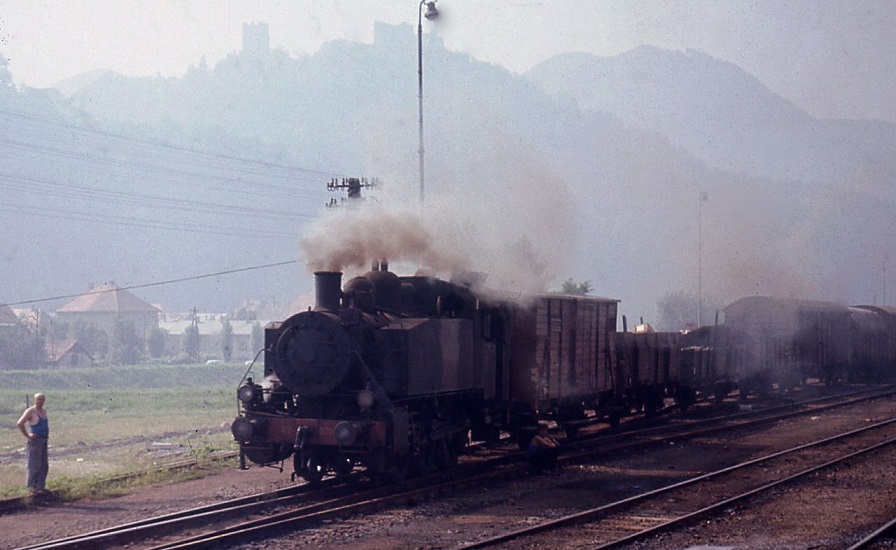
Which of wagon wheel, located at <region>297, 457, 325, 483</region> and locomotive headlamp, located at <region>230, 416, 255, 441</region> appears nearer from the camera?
locomotive headlamp, located at <region>230, 416, 255, 441</region>

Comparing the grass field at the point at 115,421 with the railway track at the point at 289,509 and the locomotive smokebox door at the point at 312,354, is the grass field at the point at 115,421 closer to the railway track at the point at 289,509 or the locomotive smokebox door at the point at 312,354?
the railway track at the point at 289,509

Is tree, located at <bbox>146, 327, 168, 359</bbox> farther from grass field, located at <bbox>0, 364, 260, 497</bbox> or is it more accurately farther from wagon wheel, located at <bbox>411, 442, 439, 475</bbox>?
wagon wheel, located at <bbox>411, 442, 439, 475</bbox>

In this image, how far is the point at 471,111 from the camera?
31469 millimetres

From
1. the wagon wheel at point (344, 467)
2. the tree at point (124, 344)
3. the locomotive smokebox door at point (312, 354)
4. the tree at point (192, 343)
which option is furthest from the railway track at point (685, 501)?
the tree at point (124, 344)

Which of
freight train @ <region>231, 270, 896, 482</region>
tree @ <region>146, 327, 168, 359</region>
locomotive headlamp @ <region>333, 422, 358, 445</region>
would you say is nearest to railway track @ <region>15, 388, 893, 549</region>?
freight train @ <region>231, 270, 896, 482</region>

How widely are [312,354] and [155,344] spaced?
113 m

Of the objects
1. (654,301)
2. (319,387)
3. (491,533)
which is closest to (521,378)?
(319,387)

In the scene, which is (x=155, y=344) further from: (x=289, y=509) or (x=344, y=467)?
(x=289, y=509)

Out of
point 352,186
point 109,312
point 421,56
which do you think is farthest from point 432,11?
point 109,312

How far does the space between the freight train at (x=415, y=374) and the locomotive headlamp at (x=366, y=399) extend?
0.02 meters

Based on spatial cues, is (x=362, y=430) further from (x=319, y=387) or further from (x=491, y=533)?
(x=491, y=533)

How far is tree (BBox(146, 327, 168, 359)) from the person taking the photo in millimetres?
121438

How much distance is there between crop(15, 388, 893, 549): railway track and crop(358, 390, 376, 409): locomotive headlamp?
4.23ft

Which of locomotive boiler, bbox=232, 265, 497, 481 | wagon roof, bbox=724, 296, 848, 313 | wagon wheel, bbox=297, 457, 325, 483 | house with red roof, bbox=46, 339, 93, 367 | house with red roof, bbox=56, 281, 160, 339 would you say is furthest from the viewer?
house with red roof, bbox=56, 281, 160, 339
